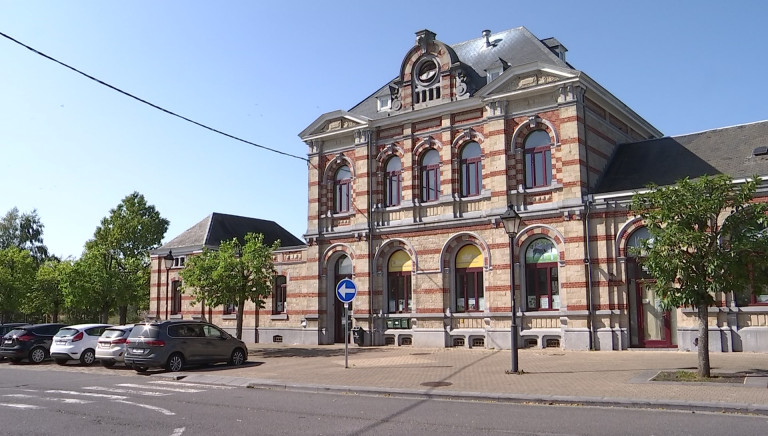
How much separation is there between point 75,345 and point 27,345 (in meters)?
2.81

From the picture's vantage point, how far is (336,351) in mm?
24594

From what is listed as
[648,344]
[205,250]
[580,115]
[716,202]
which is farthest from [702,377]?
[205,250]

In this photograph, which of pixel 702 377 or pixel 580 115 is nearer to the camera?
pixel 702 377

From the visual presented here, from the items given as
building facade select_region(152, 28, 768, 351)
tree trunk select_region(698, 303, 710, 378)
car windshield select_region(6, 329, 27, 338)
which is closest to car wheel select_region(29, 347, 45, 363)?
car windshield select_region(6, 329, 27, 338)

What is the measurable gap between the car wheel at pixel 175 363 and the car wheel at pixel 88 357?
5.07m

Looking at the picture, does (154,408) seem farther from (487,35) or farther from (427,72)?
(487,35)

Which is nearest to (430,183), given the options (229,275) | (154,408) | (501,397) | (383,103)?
(383,103)

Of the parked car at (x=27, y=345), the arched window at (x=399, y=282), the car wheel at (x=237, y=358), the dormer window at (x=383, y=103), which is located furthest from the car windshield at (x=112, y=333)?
the dormer window at (x=383, y=103)

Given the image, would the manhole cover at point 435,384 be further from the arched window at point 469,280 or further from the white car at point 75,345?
the white car at point 75,345

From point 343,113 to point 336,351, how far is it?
10416 mm

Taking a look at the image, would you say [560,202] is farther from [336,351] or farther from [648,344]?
[336,351]

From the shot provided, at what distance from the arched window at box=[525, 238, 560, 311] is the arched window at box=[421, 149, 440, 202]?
4.68 meters

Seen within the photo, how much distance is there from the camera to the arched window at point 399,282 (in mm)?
26734

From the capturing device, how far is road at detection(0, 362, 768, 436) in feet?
29.5
